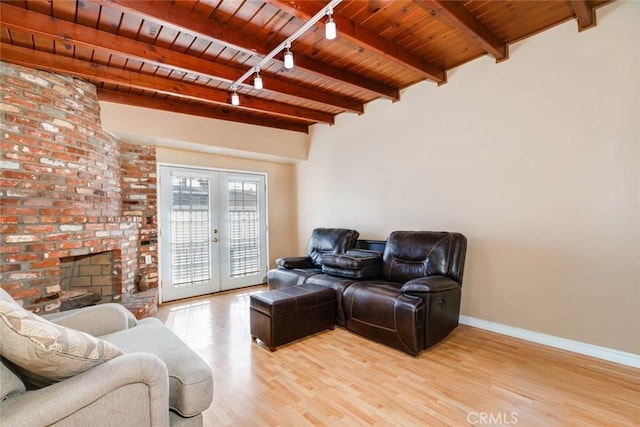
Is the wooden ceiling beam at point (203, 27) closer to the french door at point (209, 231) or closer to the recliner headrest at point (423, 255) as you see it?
the recliner headrest at point (423, 255)

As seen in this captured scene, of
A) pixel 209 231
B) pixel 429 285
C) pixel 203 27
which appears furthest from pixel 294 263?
pixel 203 27

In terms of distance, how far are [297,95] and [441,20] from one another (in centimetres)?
180

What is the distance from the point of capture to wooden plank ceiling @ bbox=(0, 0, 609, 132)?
7.27 feet

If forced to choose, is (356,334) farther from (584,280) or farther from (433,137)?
(433,137)

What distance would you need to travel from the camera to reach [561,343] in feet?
8.59

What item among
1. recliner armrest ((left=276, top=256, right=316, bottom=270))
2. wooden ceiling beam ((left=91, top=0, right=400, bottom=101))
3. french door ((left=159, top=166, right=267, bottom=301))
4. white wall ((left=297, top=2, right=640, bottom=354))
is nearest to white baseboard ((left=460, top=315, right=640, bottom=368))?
white wall ((left=297, top=2, right=640, bottom=354))

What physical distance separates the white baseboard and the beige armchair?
289cm

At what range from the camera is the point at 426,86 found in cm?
361

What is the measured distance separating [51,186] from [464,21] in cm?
391

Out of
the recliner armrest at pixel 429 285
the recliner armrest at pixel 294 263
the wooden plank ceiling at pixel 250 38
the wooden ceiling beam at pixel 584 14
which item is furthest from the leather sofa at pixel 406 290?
the wooden ceiling beam at pixel 584 14

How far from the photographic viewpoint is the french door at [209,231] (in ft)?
14.4

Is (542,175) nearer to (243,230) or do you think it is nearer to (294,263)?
(294,263)

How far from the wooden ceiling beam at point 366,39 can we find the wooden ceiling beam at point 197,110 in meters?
Result: 2.49

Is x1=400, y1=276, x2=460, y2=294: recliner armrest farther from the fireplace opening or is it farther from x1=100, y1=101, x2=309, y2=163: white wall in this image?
the fireplace opening
